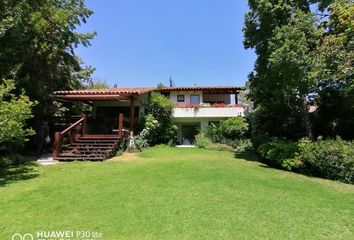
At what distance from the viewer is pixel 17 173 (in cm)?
1238

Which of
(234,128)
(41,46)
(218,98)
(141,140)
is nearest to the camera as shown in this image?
(41,46)

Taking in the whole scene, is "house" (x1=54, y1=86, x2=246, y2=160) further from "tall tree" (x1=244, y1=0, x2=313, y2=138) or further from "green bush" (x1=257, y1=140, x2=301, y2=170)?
"green bush" (x1=257, y1=140, x2=301, y2=170)

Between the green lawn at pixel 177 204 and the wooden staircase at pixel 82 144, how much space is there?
125 inches

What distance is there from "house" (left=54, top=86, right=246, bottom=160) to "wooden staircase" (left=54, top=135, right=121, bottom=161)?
0.93 m

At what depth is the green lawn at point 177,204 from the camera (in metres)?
5.96

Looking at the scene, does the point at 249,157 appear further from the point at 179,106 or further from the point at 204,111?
the point at 179,106

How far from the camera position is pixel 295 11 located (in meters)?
15.7

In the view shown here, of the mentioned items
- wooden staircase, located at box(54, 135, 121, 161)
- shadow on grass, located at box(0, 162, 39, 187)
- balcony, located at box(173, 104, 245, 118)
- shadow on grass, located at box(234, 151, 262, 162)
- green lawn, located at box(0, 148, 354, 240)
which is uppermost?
balcony, located at box(173, 104, 245, 118)

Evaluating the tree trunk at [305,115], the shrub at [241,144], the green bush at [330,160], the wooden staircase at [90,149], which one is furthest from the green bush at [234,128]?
the green bush at [330,160]

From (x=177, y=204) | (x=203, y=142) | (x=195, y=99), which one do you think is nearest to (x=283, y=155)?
(x=177, y=204)

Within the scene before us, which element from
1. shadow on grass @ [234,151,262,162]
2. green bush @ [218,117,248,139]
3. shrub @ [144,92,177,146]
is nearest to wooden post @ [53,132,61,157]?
shrub @ [144,92,177,146]

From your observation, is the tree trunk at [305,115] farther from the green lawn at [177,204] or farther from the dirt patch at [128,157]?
the dirt patch at [128,157]

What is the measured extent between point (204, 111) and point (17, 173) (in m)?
17.4

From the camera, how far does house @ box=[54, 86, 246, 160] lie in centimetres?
2003
